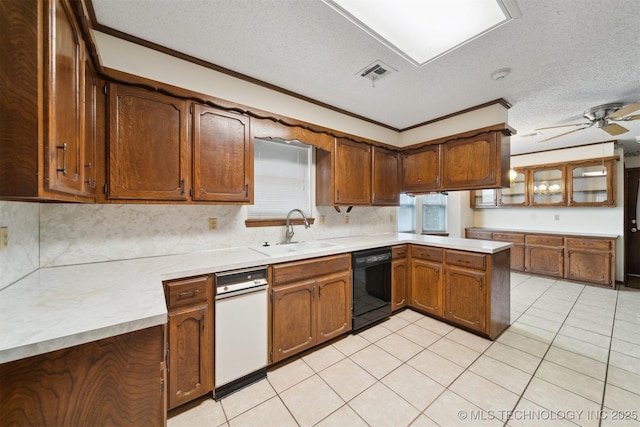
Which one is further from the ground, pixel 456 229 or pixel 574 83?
pixel 574 83

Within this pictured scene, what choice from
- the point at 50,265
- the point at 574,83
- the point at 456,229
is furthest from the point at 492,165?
the point at 50,265

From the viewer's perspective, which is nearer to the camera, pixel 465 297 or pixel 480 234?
pixel 465 297

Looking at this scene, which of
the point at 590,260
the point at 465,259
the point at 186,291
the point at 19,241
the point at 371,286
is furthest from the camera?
the point at 590,260

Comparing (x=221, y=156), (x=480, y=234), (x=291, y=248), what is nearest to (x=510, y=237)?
(x=480, y=234)

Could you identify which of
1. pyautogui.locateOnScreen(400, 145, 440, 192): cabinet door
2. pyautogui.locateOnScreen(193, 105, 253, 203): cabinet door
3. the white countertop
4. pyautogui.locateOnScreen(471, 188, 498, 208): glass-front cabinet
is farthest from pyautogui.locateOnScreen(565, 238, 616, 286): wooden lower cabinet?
pyautogui.locateOnScreen(193, 105, 253, 203): cabinet door

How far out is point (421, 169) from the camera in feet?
11.1

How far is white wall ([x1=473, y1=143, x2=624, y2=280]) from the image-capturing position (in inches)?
165

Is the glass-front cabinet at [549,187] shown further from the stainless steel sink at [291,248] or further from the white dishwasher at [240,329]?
the white dishwasher at [240,329]

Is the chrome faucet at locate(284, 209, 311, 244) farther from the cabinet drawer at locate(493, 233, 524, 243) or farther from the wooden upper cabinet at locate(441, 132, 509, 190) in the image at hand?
the cabinet drawer at locate(493, 233, 524, 243)

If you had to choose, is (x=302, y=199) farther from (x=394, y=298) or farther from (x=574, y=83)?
(x=574, y=83)

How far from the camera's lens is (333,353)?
223cm

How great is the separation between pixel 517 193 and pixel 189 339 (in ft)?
21.0

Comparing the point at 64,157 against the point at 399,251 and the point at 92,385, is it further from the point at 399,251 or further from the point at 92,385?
the point at 399,251

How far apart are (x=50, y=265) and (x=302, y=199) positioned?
211 centimetres
